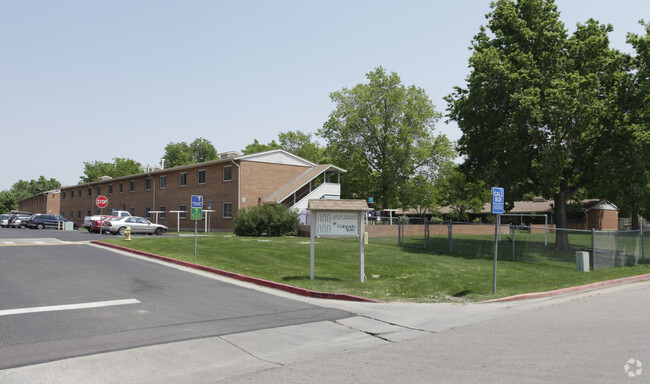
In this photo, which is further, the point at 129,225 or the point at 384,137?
the point at 384,137

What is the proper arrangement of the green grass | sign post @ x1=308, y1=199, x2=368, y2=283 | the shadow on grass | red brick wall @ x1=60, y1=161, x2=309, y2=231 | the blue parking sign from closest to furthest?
the blue parking sign, the green grass, the shadow on grass, sign post @ x1=308, y1=199, x2=368, y2=283, red brick wall @ x1=60, y1=161, x2=309, y2=231

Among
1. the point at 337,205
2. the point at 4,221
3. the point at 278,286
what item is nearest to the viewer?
the point at 278,286

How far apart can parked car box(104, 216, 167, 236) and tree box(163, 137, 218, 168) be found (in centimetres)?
7011

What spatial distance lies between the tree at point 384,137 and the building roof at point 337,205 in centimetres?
3652

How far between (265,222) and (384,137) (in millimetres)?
24248

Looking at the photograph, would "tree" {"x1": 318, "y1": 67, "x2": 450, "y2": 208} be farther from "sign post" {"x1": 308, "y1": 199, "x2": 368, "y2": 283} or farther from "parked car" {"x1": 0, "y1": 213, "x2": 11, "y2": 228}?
"parked car" {"x1": 0, "y1": 213, "x2": 11, "y2": 228}

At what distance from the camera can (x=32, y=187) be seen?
180875 mm

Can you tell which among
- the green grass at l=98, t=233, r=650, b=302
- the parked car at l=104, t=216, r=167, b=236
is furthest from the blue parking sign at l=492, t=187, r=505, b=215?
the parked car at l=104, t=216, r=167, b=236

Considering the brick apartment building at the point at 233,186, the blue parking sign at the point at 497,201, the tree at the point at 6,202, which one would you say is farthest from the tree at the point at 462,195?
the tree at the point at 6,202

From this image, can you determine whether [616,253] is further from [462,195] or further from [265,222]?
[462,195]

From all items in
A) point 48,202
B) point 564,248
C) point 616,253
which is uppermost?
point 48,202

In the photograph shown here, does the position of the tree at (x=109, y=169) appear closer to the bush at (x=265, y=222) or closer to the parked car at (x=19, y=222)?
the parked car at (x=19, y=222)

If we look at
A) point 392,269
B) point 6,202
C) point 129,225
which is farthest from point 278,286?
Answer: point 6,202

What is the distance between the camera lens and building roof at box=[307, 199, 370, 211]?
45.3ft
